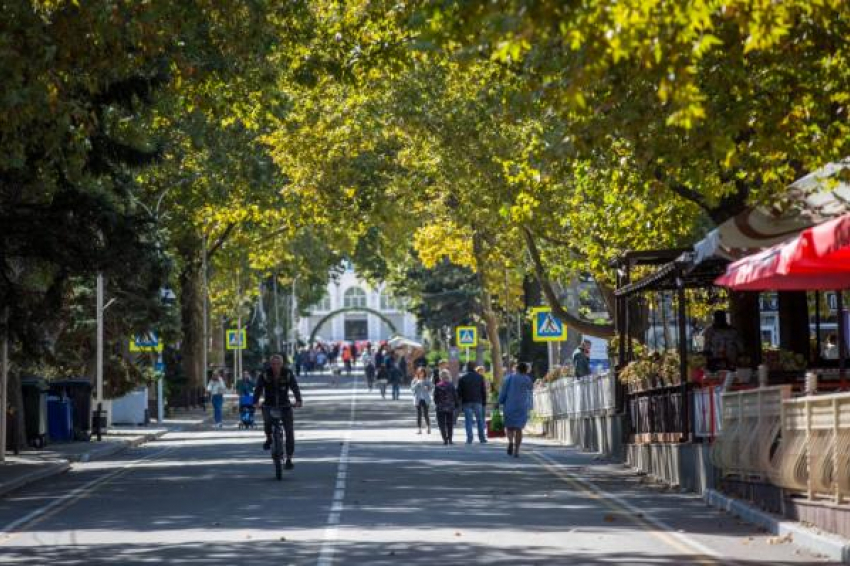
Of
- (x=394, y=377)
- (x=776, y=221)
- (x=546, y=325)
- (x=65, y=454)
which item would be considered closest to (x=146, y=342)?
(x=546, y=325)

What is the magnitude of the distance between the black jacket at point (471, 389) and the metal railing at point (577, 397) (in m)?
1.92

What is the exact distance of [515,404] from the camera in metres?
33.0

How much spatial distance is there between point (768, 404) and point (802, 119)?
2.95 m

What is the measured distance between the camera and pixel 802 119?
743 inches

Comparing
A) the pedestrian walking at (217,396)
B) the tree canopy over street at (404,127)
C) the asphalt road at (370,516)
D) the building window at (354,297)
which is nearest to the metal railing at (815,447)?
the asphalt road at (370,516)

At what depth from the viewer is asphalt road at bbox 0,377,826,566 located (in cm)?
1535

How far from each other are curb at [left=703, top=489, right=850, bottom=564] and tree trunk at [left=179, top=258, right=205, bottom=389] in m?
49.9

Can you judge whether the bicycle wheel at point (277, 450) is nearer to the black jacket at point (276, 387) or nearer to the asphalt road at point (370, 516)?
the asphalt road at point (370, 516)

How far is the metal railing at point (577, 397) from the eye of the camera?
3338 centimetres

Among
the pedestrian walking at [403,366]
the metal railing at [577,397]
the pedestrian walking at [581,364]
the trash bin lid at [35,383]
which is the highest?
the pedestrian walking at [403,366]

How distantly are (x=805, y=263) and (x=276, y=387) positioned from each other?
11.1 metres

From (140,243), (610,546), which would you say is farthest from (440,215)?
Result: (610,546)

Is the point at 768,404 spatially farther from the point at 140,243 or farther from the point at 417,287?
the point at 417,287

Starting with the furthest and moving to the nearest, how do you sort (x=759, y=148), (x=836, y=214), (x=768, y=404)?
(x=836, y=214) → (x=768, y=404) → (x=759, y=148)
